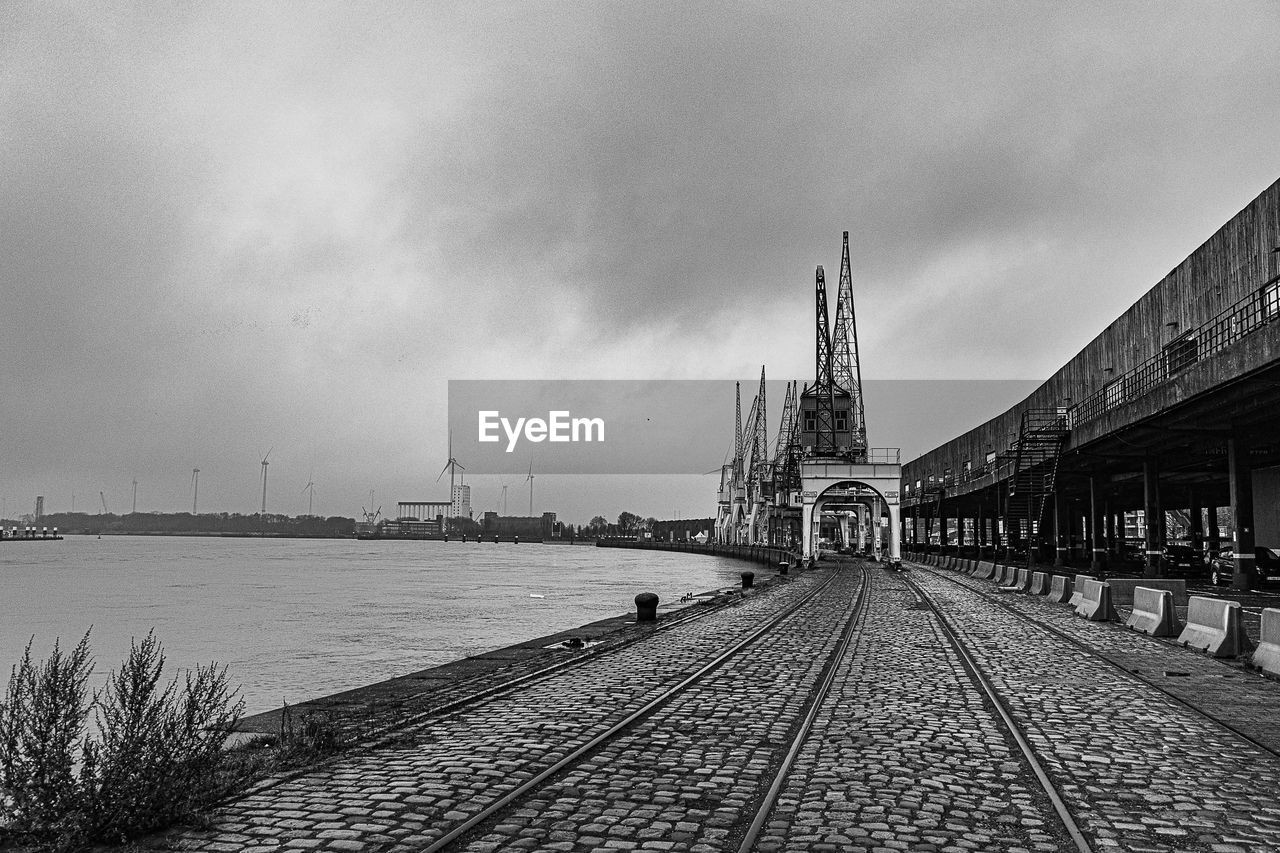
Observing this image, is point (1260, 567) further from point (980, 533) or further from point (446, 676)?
point (980, 533)

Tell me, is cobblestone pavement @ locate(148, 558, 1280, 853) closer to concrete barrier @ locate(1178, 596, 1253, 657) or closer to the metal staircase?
concrete barrier @ locate(1178, 596, 1253, 657)

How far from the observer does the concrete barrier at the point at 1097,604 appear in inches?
988

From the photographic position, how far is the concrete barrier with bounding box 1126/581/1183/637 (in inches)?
819

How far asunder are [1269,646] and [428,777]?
46.7 ft

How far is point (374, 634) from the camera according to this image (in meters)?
34.9

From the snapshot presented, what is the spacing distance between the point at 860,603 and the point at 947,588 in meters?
10.8

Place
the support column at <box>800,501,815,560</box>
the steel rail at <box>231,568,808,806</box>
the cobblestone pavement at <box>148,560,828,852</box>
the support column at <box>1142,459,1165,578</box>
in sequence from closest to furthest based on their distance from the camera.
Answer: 1. the cobblestone pavement at <box>148,560,828,852</box>
2. the steel rail at <box>231,568,808,806</box>
3. the support column at <box>1142,459,1165,578</box>
4. the support column at <box>800,501,815,560</box>

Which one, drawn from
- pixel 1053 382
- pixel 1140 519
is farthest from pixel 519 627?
pixel 1140 519

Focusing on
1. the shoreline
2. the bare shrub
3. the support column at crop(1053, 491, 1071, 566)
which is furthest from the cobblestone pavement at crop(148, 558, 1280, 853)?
the support column at crop(1053, 491, 1071, 566)

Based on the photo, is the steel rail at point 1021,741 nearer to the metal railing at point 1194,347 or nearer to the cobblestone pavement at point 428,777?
the cobblestone pavement at point 428,777

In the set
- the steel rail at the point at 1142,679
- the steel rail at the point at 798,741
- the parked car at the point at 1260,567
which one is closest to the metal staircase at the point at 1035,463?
the parked car at the point at 1260,567

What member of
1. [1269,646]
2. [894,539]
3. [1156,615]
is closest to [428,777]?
[1269,646]

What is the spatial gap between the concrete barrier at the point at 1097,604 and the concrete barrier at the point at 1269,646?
31.0ft

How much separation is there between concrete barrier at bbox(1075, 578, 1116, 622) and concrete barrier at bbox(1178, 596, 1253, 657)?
18.3 feet
